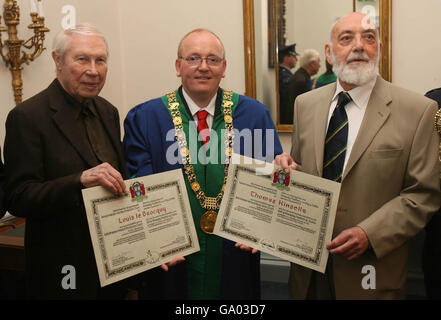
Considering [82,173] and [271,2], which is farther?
[271,2]

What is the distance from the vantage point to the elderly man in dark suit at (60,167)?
1952 millimetres

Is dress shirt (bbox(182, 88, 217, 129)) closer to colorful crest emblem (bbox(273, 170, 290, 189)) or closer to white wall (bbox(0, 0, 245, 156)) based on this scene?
colorful crest emblem (bbox(273, 170, 290, 189))

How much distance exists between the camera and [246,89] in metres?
3.99

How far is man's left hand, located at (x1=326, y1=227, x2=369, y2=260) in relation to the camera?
76.7 inches

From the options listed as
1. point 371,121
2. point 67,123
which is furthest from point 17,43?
point 371,121

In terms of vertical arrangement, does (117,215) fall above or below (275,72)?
below

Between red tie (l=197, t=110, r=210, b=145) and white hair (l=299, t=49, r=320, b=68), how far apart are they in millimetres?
1696

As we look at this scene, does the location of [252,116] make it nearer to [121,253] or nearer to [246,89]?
[121,253]

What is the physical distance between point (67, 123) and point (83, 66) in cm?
28

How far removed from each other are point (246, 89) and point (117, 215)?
2.35 meters

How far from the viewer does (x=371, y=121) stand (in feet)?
6.76

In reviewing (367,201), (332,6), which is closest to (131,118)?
(367,201)

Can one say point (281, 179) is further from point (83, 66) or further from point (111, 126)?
point (83, 66)

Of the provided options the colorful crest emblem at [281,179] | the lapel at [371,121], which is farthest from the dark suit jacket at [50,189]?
the lapel at [371,121]
